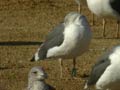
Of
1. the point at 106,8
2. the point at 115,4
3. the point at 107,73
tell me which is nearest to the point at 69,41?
the point at 107,73

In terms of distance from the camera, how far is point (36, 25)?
Answer: 1689cm

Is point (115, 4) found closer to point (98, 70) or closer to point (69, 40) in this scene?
point (69, 40)

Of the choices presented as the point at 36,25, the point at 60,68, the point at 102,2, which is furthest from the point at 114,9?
the point at 60,68

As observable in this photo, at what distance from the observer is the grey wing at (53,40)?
11.8 m

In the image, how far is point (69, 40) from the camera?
38.1ft

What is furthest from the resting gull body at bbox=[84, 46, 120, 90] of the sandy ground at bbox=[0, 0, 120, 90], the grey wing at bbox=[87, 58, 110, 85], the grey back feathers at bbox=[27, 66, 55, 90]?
the grey back feathers at bbox=[27, 66, 55, 90]

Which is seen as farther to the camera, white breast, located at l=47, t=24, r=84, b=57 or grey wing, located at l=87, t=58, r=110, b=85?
white breast, located at l=47, t=24, r=84, b=57

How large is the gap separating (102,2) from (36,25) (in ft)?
7.18

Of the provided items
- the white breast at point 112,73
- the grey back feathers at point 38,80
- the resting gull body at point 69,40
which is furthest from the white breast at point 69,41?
the grey back feathers at point 38,80

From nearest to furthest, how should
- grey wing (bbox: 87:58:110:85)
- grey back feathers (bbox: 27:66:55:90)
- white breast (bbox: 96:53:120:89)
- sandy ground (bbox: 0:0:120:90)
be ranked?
grey back feathers (bbox: 27:66:55:90), white breast (bbox: 96:53:120:89), grey wing (bbox: 87:58:110:85), sandy ground (bbox: 0:0:120:90)

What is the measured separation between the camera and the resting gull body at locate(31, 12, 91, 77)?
11.6 m

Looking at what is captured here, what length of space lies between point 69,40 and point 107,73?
1.65 meters

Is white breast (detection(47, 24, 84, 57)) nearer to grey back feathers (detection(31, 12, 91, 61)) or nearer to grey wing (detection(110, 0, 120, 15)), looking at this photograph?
grey back feathers (detection(31, 12, 91, 61))

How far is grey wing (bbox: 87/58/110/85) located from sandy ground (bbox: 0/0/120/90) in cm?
73
